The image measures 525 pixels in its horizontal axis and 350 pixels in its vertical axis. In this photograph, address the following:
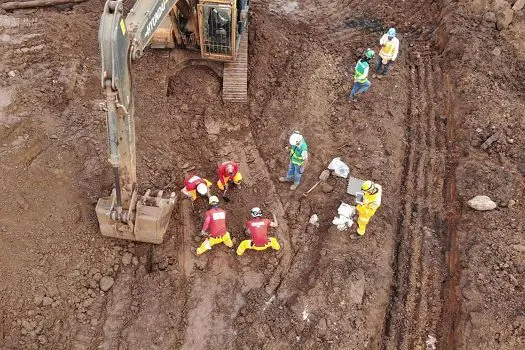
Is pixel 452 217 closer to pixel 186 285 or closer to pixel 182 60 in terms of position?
pixel 186 285

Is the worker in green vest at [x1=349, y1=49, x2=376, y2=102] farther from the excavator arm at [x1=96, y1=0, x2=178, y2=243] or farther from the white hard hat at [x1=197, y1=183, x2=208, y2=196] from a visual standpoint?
the excavator arm at [x1=96, y1=0, x2=178, y2=243]

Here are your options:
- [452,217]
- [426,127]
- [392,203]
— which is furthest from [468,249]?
[426,127]

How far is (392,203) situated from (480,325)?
9.64ft

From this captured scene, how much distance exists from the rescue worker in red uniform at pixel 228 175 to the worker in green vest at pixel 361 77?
144 inches

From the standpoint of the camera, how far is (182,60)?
39.9 ft

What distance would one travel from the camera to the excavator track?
12.1 meters

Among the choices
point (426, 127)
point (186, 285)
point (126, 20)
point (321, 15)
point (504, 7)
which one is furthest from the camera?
point (321, 15)

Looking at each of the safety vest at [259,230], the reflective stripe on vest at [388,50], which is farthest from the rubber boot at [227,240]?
the reflective stripe on vest at [388,50]

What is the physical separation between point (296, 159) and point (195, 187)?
203cm

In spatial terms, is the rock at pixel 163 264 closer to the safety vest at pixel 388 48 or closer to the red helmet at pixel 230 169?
the red helmet at pixel 230 169

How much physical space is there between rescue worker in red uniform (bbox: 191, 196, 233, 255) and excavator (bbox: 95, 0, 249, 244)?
713 mm

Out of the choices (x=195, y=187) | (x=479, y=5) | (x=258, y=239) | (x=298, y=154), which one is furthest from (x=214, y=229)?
(x=479, y=5)

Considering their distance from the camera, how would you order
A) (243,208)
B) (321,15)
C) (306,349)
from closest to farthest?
(306,349) < (243,208) < (321,15)

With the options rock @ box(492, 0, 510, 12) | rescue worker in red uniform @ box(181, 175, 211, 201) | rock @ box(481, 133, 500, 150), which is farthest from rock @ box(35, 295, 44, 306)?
rock @ box(492, 0, 510, 12)
